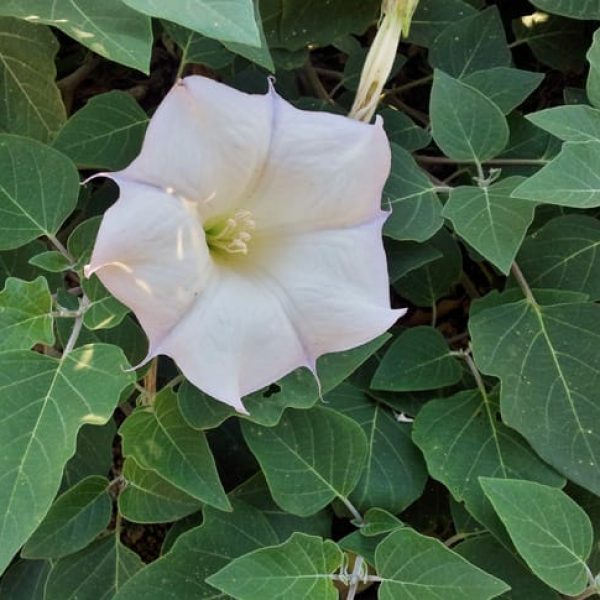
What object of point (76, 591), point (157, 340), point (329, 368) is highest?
point (157, 340)

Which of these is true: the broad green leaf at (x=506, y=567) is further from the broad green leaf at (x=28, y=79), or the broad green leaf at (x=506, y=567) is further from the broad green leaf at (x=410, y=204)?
the broad green leaf at (x=28, y=79)

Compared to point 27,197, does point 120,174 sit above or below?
above

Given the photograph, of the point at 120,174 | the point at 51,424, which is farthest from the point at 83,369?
the point at 120,174

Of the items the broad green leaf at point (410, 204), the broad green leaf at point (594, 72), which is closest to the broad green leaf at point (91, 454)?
the broad green leaf at point (410, 204)

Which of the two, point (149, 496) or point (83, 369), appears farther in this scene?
point (149, 496)

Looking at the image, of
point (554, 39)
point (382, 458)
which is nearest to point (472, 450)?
point (382, 458)

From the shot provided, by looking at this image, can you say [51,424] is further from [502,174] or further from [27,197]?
[502,174]
